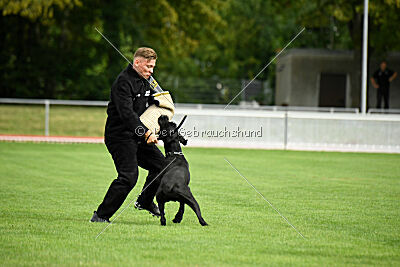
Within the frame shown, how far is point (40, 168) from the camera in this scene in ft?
44.0

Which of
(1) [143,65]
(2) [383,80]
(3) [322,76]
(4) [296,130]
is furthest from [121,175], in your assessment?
(3) [322,76]

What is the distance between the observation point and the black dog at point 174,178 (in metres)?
6.72

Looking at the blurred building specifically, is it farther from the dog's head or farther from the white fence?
the dog's head

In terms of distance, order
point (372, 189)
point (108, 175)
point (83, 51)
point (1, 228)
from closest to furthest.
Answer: point (1, 228), point (372, 189), point (108, 175), point (83, 51)

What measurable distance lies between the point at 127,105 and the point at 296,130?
45.5ft

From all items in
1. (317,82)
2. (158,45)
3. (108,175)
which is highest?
(158,45)

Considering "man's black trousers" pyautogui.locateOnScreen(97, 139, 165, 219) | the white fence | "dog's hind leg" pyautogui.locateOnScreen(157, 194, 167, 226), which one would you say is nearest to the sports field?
"dog's hind leg" pyautogui.locateOnScreen(157, 194, 167, 226)

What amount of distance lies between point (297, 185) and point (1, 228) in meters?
5.86

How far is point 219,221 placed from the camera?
7367 mm

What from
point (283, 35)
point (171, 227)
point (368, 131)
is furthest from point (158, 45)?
point (171, 227)

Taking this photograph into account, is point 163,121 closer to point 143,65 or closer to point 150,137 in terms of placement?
point 150,137

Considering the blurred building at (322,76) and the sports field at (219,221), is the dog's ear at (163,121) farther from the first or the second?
the blurred building at (322,76)

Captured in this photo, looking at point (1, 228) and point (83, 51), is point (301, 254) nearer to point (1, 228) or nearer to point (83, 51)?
point (1, 228)

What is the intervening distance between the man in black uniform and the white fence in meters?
12.4
